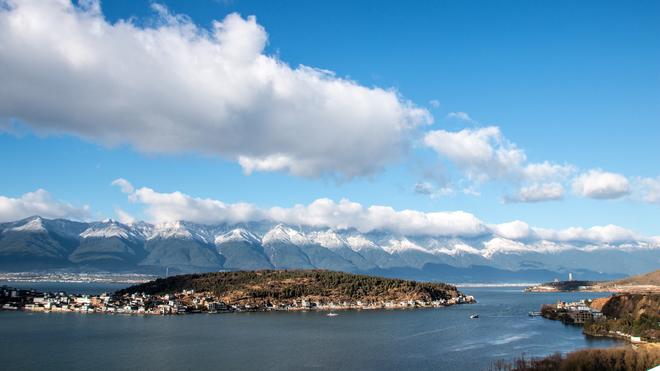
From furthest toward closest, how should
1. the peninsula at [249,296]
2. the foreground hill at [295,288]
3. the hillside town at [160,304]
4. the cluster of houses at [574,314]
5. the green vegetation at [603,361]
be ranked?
the foreground hill at [295,288], the peninsula at [249,296], the hillside town at [160,304], the cluster of houses at [574,314], the green vegetation at [603,361]

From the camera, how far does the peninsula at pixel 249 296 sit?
132m

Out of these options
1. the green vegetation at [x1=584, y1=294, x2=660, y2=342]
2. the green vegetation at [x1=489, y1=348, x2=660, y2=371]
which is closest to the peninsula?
the green vegetation at [x1=584, y1=294, x2=660, y2=342]

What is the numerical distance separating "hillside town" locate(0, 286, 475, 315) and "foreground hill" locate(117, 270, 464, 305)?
190cm

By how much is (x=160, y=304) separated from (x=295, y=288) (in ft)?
106

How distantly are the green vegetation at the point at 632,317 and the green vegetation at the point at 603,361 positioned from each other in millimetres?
26556

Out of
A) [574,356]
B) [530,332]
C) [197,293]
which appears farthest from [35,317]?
[574,356]

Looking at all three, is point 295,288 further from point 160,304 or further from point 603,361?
point 603,361

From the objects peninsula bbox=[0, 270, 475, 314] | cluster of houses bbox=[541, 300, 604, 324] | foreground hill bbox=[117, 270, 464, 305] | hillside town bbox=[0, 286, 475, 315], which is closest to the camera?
cluster of houses bbox=[541, 300, 604, 324]

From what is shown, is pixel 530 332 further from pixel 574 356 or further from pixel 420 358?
→ pixel 574 356

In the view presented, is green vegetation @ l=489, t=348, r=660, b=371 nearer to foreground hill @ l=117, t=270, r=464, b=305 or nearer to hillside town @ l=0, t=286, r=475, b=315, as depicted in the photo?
hillside town @ l=0, t=286, r=475, b=315

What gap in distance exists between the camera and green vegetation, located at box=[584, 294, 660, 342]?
81.5 metres

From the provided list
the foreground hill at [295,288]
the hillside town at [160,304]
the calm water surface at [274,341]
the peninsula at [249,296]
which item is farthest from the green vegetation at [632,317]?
the foreground hill at [295,288]

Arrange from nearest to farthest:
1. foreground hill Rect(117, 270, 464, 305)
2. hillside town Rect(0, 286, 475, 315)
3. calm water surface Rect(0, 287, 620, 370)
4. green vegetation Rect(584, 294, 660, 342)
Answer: calm water surface Rect(0, 287, 620, 370) → green vegetation Rect(584, 294, 660, 342) → hillside town Rect(0, 286, 475, 315) → foreground hill Rect(117, 270, 464, 305)

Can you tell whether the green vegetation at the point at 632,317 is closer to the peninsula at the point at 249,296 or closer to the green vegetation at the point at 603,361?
the green vegetation at the point at 603,361
